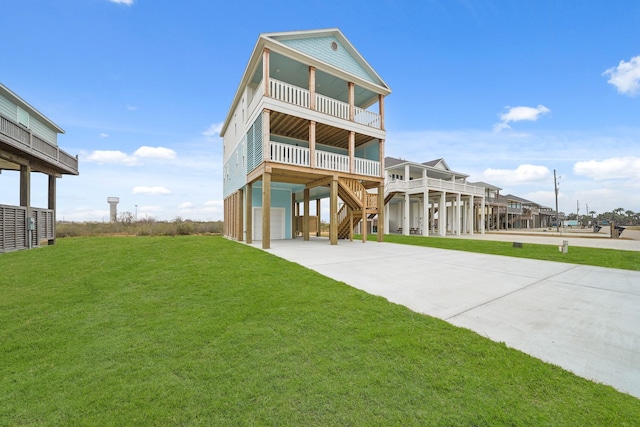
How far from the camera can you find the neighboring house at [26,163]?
10.6m

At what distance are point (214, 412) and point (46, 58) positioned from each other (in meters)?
17.2

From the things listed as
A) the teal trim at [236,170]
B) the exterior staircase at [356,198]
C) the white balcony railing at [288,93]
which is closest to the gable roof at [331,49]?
the white balcony railing at [288,93]

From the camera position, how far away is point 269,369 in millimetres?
2322

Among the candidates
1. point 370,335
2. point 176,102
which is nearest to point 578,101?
point 370,335

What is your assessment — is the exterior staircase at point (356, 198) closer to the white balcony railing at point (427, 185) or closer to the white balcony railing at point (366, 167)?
the white balcony railing at point (366, 167)

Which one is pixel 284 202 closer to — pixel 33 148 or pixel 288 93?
pixel 288 93

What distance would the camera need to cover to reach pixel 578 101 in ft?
50.0

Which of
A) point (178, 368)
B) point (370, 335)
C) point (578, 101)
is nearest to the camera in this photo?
point (178, 368)

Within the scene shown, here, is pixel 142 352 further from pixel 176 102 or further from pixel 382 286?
pixel 176 102

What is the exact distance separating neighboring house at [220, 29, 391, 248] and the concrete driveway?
5704mm

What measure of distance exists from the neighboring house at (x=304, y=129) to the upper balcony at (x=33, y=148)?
357 inches

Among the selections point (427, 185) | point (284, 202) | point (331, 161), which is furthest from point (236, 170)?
point (427, 185)

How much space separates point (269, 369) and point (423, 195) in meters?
22.3

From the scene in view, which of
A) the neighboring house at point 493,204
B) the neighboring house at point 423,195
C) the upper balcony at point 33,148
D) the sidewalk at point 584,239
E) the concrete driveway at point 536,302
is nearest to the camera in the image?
the concrete driveway at point 536,302
